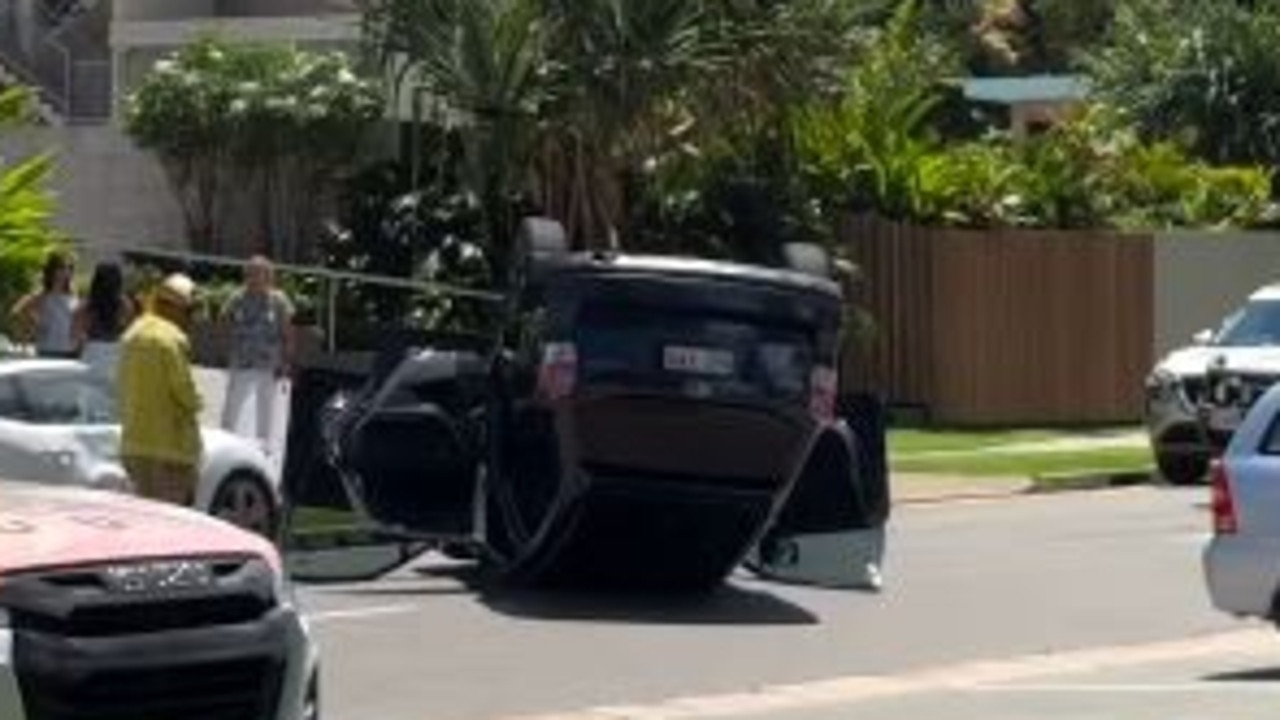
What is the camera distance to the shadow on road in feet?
57.4

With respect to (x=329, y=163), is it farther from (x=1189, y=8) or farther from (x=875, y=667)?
(x=875, y=667)

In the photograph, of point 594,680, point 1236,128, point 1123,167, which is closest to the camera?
point 594,680

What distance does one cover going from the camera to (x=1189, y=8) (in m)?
46.3

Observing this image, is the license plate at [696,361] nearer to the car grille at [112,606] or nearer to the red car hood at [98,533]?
the red car hood at [98,533]

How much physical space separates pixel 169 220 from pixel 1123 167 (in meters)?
11.3

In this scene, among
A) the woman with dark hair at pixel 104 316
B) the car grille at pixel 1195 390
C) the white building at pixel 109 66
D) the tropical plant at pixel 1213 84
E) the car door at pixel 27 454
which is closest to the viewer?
the car door at pixel 27 454

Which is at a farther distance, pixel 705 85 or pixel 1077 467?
pixel 705 85

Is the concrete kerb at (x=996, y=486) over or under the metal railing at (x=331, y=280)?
under

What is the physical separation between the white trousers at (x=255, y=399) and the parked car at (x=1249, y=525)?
829cm

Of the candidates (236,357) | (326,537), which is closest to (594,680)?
(326,537)

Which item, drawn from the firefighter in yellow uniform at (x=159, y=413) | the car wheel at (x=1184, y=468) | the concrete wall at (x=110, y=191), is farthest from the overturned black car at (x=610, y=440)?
the concrete wall at (x=110, y=191)

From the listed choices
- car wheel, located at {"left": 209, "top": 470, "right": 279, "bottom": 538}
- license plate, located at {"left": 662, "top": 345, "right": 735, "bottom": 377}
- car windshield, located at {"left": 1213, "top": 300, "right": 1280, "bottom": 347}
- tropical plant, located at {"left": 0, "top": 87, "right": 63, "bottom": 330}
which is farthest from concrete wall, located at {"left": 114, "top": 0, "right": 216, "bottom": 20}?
license plate, located at {"left": 662, "top": 345, "right": 735, "bottom": 377}

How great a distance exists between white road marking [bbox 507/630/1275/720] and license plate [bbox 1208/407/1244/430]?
10.7m

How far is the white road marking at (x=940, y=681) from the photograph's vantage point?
14.0 metres
